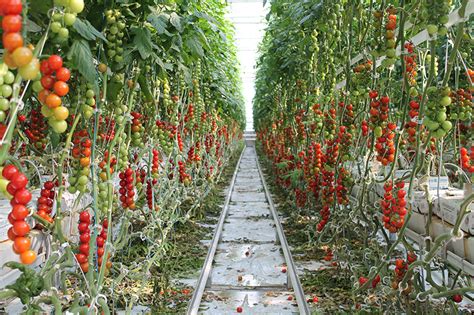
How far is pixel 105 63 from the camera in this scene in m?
2.24

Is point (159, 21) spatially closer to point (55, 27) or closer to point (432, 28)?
point (55, 27)

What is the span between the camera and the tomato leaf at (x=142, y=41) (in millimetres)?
2295

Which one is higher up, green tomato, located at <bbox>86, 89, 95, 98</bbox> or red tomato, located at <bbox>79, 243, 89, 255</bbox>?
green tomato, located at <bbox>86, 89, 95, 98</bbox>

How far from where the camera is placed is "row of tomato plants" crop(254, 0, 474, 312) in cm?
221

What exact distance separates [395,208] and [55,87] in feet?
6.60

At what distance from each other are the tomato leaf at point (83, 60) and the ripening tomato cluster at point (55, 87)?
32 centimetres

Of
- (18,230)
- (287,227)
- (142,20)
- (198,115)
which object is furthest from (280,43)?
(18,230)

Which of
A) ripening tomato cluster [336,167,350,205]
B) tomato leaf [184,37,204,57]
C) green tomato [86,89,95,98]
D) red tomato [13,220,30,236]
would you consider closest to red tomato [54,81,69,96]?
red tomato [13,220,30,236]

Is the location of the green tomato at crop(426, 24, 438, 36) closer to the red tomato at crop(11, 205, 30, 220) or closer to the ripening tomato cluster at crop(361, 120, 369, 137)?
the ripening tomato cluster at crop(361, 120, 369, 137)

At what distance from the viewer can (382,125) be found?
2.69 m

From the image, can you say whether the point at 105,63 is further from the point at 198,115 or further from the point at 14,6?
the point at 198,115

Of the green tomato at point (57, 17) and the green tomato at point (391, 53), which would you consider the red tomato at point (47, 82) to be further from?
the green tomato at point (391, 53)

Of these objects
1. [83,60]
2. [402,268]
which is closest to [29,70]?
[83,60]

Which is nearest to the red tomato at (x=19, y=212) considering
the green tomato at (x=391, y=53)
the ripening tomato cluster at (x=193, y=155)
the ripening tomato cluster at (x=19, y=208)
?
the ripening tomato cluster at (x=19, y=208)
